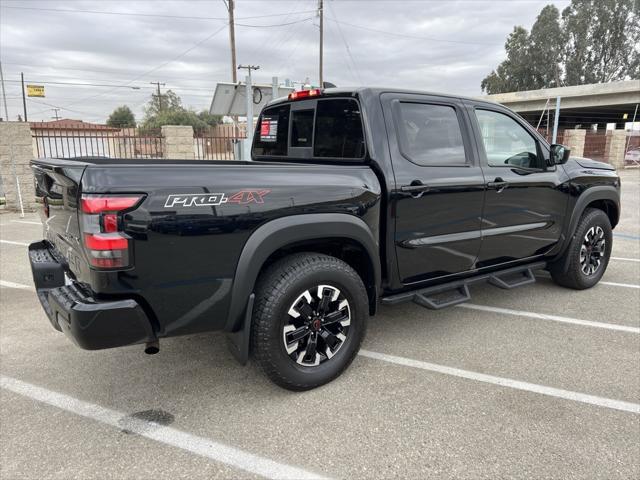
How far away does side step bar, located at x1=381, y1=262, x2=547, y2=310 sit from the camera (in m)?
3.47

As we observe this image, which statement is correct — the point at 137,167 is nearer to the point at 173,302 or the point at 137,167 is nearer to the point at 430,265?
the point at 173,302

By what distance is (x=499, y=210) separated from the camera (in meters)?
3.90

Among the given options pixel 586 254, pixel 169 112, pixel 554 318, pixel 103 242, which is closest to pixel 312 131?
pixel 103 242

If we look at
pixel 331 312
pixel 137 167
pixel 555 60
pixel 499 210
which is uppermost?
pixel 555 60

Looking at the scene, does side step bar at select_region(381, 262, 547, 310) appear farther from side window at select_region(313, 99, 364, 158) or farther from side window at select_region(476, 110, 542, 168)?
side window at select_region(313, 99, 364, 158)

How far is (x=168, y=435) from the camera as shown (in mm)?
2545

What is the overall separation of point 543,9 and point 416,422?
248 ft

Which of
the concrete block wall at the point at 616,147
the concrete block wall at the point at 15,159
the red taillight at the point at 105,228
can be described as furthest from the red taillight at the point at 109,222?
the concrete block wall at the point at 616,147

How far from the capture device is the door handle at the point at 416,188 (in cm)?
326

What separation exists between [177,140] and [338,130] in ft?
33.7

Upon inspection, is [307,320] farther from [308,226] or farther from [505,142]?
[505,142]

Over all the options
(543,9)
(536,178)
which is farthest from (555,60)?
(536,178)

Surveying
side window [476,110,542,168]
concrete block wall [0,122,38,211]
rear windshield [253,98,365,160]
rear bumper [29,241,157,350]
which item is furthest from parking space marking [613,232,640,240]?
concrete block wall [0,122,38,211]

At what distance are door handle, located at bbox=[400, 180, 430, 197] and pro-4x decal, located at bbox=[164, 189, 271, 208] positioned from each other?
1100 mm
